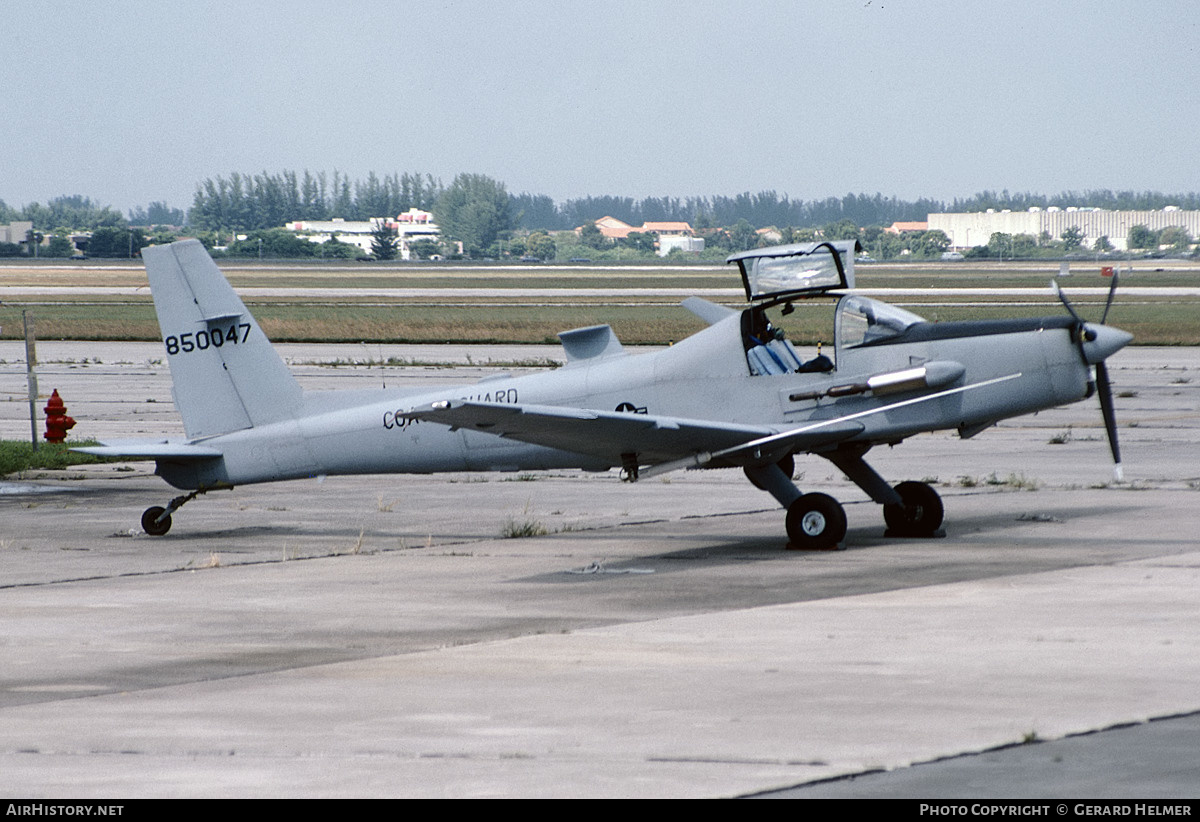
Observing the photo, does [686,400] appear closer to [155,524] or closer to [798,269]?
[798,269]

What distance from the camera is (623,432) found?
14750mm

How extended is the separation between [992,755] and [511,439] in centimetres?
858

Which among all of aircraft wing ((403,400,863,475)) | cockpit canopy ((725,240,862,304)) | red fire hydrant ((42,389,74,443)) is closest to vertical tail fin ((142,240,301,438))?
aircraft wing ((403,400,863,475))

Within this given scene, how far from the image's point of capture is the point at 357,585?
1394 centimetres

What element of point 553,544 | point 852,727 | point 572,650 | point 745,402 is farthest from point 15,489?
point 852,727

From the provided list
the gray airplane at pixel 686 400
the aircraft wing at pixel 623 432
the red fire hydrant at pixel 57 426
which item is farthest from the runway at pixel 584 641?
the red fire hydrant at pixel 57 426

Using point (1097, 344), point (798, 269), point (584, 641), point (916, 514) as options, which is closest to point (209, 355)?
point (798, 269)

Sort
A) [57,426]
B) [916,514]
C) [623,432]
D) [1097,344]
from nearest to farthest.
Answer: [623,432] → [1097,344] → [916,514] → [57,426]

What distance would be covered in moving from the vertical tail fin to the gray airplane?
15 millimetres

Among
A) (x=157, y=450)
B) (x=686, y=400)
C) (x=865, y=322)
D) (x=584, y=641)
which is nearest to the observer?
(x=584, y=641)

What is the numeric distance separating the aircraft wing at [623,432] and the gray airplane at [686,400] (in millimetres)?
23

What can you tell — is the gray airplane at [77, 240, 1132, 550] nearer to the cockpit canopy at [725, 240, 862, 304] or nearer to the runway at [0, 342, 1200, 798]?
the cockpit canopy at [725, 240, 862, 304]

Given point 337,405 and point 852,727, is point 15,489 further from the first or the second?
point 852,727

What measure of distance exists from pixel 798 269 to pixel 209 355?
6374mm
